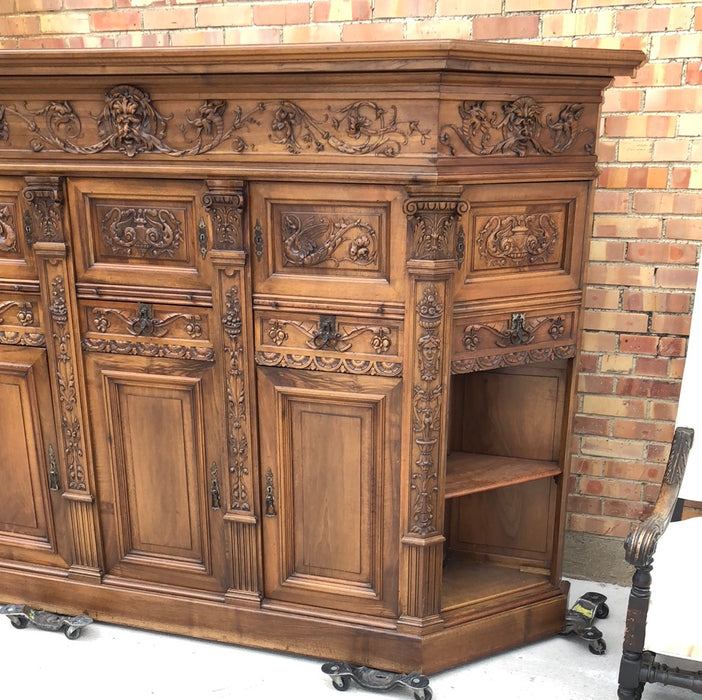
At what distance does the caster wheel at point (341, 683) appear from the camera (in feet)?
7.53

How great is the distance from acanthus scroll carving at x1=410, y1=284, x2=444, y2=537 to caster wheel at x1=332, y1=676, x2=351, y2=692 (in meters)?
A: 0.51

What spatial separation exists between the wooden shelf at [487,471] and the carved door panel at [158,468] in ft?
2.52

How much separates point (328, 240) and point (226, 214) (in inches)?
12.0

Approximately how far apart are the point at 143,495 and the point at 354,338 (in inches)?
→ 36.1

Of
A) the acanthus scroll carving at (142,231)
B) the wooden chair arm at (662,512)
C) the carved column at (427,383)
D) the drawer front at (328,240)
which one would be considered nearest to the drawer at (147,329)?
the acanthus scroll carving at (142,231)

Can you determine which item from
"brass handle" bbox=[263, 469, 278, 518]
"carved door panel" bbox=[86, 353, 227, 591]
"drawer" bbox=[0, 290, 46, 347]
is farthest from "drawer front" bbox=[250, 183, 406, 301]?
"drawer" bbox=[0, 290, 46, 347]

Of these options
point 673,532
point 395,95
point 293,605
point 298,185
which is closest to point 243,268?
point 298,185

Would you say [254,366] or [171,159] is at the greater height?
[171,159]

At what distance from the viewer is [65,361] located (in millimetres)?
2400

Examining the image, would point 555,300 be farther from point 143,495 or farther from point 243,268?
point 143,495

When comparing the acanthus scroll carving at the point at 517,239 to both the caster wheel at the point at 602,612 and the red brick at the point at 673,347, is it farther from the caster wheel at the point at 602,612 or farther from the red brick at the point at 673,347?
the caster wheel at the point at 602,612

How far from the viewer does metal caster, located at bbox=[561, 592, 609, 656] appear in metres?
2.48

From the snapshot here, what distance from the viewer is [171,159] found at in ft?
7.04

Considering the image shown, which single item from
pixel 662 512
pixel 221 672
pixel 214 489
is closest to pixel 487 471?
pixel 662 512
